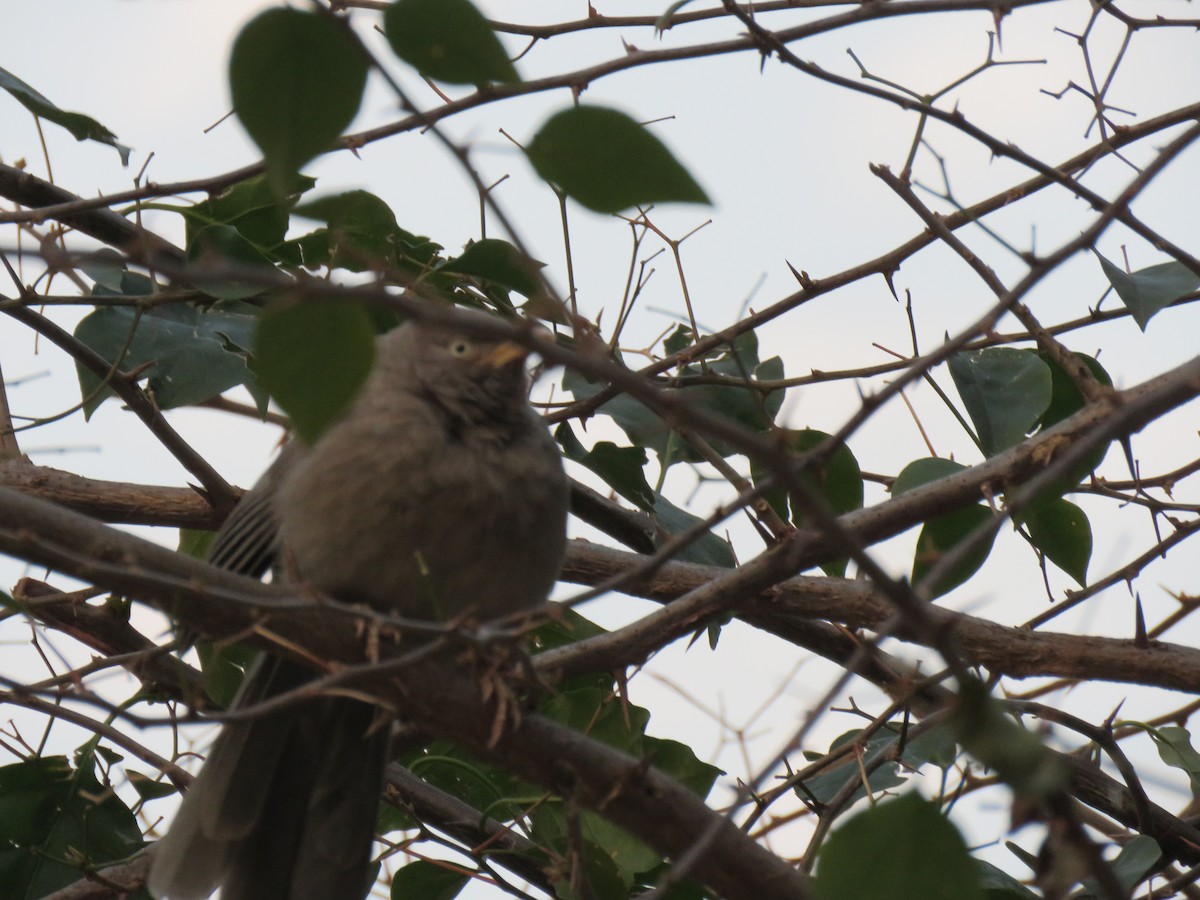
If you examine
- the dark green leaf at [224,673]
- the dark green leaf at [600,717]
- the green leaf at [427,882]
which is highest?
the dark green leaf at [600,717]

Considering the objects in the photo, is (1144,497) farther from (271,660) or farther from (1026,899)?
(271,660)

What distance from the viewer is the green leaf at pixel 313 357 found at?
1314mm

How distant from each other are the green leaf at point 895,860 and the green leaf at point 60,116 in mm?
3144

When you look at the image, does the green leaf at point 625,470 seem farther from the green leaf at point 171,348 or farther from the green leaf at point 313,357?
the green leaf at point 313,357

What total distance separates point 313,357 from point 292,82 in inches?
12.2

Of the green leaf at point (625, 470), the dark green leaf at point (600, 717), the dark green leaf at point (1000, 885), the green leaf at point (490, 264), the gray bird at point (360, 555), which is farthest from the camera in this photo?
the green leaf at point (625, 470)

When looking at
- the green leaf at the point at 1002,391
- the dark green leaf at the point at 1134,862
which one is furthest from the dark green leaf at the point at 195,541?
the dark green leaf at the point at 1134,862

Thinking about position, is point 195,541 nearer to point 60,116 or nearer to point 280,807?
point 280,807

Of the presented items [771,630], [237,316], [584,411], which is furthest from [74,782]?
[771,630]

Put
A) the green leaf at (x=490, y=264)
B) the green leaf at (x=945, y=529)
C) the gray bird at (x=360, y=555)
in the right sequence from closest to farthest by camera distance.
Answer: the gray bird at (x=360, y=555) < the green leaf at (x=945, y=529) < the green leaf at (x=490, y=264)

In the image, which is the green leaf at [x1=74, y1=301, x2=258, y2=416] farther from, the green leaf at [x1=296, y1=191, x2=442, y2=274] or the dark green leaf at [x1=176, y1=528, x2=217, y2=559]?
the dark green leaf at [x1=176, y1=528, x2=217, y2=559]

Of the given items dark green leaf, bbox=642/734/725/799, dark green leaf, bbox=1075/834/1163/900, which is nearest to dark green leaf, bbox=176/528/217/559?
dark green leaf, bbox=642/734/725/799

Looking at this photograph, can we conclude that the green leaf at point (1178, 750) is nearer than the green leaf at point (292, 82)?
No

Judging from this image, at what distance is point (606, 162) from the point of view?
136 centimetres
